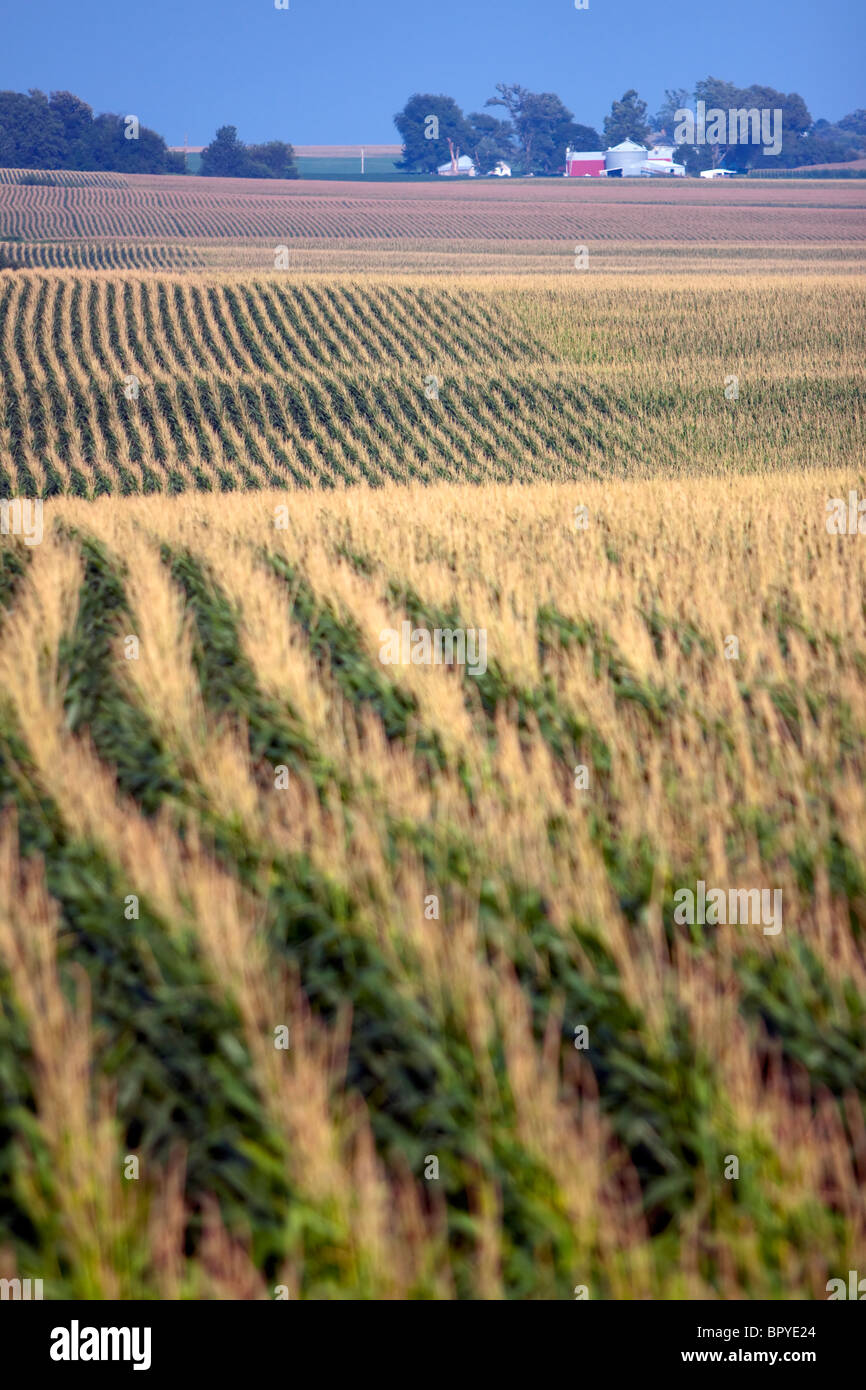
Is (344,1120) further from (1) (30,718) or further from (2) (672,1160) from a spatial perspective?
(1) (30,718)

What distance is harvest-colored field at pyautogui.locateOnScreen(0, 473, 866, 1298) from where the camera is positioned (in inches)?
104

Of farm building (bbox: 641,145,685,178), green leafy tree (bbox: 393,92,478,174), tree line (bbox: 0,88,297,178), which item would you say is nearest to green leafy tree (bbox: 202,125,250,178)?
tree line (bbox: 0,88,297,178)

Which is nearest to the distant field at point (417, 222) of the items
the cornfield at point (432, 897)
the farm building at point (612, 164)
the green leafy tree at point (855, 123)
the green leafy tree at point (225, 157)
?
the green leafy tree at point (225, 157)

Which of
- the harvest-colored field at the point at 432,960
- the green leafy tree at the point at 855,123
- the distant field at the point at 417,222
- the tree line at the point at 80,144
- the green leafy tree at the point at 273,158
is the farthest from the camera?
the green leafy tree at the point at 855,123

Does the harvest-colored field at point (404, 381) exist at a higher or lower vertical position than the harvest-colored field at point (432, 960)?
higher

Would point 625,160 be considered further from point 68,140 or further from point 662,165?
point 68,140

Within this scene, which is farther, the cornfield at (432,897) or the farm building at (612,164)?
the farm building at (612,164)

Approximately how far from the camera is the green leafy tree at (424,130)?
126m

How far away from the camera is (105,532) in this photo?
9.80 m

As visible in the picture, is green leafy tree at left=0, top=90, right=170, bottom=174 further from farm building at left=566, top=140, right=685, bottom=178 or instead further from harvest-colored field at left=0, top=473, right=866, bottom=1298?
harvest-colored field at left=0, top=473, right=866, bottom=1298

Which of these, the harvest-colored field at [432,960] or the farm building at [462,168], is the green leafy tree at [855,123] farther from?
the harvest-colored field at [432,960]

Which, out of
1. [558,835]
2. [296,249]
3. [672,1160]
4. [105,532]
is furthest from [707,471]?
[296,249]

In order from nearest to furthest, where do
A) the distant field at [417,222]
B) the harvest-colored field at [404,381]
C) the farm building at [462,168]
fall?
the harvest-colored field at [404,381] < the distant field at [417,222] < the farm building at [462,168]
